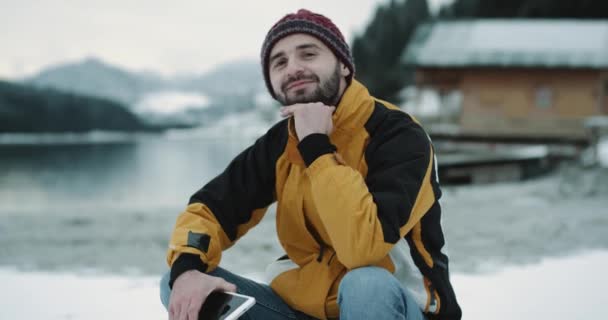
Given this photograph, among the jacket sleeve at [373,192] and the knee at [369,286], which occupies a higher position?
the jacket sleeve at [373,192]

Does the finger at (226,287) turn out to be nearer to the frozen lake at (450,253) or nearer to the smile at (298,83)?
the smile at (298,83)

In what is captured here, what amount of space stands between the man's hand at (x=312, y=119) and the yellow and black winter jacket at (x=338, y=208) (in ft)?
0.12

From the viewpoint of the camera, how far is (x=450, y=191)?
382 inches

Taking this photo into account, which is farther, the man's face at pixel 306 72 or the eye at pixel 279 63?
the eye at pixel 279 63

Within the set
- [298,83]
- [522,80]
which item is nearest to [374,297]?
[298,83]

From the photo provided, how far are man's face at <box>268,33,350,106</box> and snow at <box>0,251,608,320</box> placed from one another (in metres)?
1.58

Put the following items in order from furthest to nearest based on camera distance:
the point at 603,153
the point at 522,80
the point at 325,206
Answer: the point at 522,80, the point at 603,153, the point at 325,206

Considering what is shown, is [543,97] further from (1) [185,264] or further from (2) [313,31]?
(1) [185,264]

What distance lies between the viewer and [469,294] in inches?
123

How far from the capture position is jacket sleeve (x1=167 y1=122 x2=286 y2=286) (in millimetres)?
1804

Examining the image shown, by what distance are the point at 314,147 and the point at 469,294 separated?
6.74ft

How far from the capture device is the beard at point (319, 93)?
5.81ft

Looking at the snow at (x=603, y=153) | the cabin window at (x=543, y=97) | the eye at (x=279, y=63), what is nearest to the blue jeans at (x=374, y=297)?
the eye at (x=279, y=63)

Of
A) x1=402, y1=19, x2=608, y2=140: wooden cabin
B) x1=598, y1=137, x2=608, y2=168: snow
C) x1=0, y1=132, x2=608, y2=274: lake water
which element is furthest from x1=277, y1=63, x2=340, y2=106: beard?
x1=402, y1=19, x2=608, y2=140: wooden cabin
